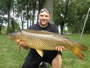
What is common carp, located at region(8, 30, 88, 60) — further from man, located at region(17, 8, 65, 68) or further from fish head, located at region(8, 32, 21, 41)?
man, located at region(17, 8, 65, 68)

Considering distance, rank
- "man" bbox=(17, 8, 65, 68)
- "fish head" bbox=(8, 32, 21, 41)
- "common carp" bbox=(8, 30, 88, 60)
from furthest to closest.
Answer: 1. "man" bbox=(17, 8, 65, 68)
2. "fish head" bbox=(8, 32, 21, 41)
3. "common carp" bbox=(8, 30, 88, 60)

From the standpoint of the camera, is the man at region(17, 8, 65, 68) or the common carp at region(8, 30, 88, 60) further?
the man at region(17, 8, 65, 68)

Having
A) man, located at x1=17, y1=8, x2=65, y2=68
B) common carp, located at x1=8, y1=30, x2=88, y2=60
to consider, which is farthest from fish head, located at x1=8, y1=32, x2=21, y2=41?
man, located at x1=17, y1=8, x2=65, y2=68

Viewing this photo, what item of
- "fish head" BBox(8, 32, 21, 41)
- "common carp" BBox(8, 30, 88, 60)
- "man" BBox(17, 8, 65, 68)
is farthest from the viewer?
"man" BBox(17, 8, 65, 68)

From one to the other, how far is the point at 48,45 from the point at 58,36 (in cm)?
27

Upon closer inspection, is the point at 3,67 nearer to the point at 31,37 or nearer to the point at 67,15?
the point at 31,37

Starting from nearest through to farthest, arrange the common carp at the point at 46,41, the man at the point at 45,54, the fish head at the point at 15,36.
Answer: the common carp at the point at 46,41 → the fish head at the point at 15,36 → the man at the point at 45,54

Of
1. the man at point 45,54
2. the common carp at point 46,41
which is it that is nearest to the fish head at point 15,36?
the common carp at point 46,41

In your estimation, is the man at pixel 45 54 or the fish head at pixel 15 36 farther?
the man at pixel 45 54

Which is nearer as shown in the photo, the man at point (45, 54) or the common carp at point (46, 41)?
the common carp at point (46, 41)

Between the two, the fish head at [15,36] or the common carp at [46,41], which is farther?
the fish head at [15,36]

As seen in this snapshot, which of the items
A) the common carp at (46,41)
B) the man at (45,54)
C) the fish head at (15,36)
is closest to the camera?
the common carp at (46,41)

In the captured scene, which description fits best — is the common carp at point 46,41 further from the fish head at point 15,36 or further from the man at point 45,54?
the man at point 45,54

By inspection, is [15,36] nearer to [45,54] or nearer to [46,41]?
[46,41]
